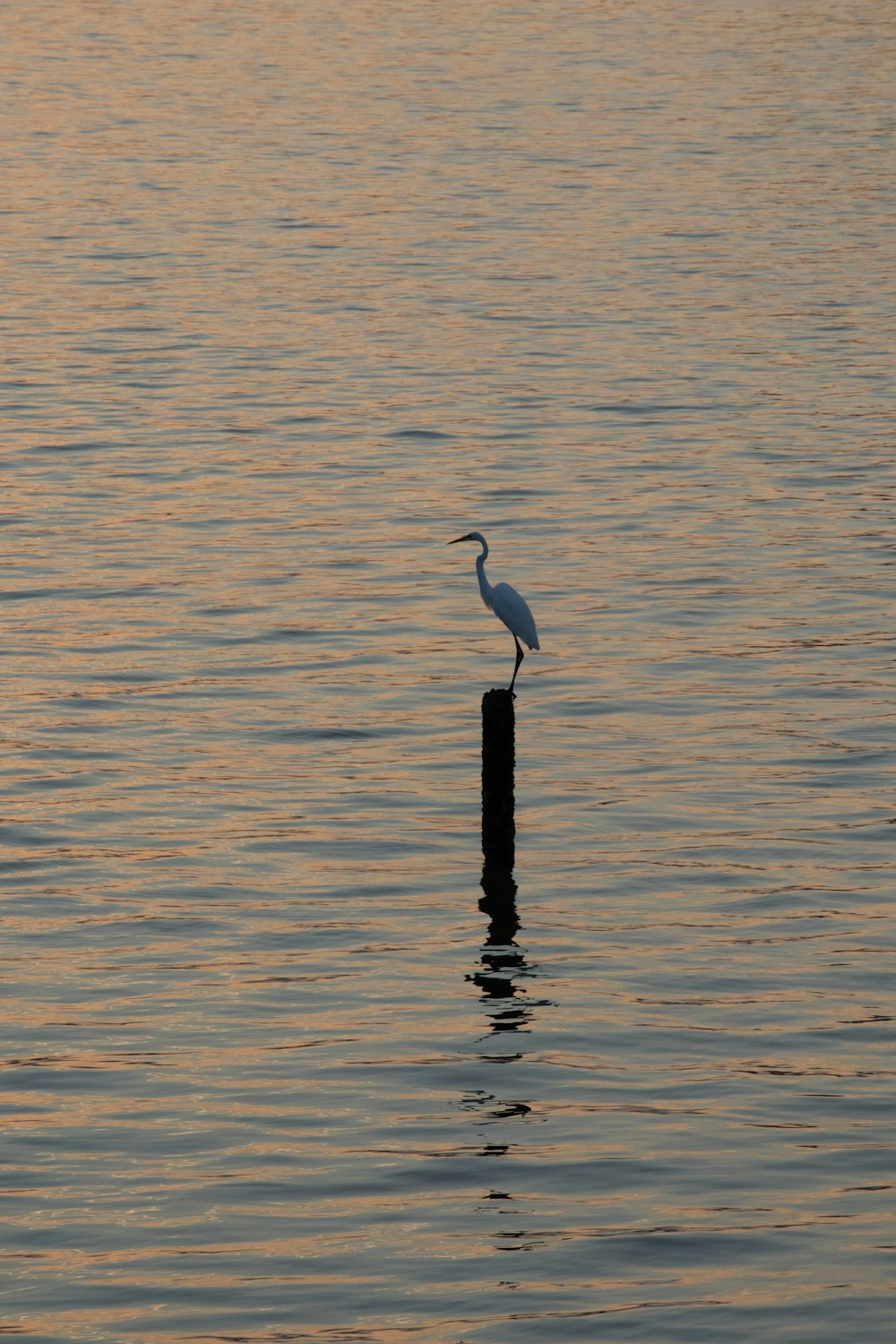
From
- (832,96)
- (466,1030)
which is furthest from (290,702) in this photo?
(832,96)

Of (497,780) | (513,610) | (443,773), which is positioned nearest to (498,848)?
(497,780)

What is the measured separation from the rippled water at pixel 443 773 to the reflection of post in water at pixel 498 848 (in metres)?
0.07

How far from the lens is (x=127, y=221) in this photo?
46.9 meters

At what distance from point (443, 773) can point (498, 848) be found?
3045 millimetres

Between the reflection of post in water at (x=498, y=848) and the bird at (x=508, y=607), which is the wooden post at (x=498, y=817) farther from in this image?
the bird at (x=508, y=607)

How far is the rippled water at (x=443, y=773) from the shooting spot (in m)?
12.7

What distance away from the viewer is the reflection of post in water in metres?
15.9

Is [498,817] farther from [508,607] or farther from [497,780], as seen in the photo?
[508,607]

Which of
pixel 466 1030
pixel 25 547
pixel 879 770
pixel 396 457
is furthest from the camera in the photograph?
pixel 396 457

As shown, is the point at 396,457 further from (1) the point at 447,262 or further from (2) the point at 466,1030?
(2) the point at 466,1030

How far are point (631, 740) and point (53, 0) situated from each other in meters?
76.3

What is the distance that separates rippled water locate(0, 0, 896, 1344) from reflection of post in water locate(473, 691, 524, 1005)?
74 mm

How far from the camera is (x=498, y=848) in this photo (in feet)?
55.6

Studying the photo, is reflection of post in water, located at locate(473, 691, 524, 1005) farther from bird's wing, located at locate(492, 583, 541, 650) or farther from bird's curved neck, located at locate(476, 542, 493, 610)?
bird's curved neck, located at locate(476, 542, 493, 610)
